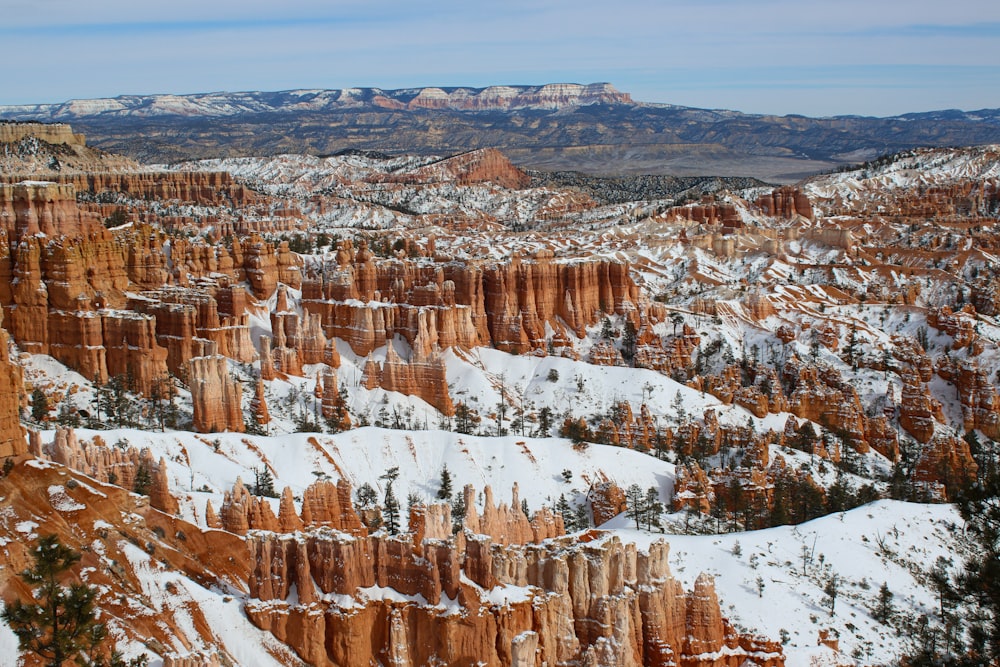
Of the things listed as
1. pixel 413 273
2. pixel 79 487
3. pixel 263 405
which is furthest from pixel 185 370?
pixel 79 487

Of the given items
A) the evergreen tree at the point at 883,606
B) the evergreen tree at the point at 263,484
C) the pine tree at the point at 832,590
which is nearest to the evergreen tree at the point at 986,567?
Result: the pine tree at the point at 832,590

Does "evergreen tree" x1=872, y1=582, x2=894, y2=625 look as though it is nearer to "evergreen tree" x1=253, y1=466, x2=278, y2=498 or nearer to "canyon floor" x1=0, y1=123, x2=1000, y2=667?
"canyon floor" x1=0, y1=123, x2=1000, y2=667

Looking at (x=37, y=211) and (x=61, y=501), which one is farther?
(x=37, y=211)

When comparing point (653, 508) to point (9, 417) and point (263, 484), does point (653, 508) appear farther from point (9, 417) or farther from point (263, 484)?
point (9, 417)

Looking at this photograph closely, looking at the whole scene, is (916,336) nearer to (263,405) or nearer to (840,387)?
(840,387)

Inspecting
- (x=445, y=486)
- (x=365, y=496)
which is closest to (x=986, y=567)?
(x=365, y=496)

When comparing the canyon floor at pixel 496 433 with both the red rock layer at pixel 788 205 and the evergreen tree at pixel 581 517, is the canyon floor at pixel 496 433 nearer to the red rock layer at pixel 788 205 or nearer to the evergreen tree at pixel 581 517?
the evergreen tree at pixel 581 517
